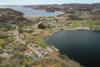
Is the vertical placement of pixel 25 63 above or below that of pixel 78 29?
above

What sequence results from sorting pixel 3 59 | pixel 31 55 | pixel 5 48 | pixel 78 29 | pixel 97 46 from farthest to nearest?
1. pixel 78 29
2. pixel 97 46
3. pixel 5 48
4. pixel 31 55
5. pixel 3 59

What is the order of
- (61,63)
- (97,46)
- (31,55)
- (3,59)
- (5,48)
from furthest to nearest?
(97,46) → (5,48) → (31,55) → (3,59) → (61,63)

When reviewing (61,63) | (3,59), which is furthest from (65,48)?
(3,59)

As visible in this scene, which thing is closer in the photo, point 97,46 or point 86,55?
point 86,55

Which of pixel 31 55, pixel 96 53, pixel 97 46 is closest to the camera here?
pixel 31 55

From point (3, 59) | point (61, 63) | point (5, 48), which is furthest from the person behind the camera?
point (5, 48)

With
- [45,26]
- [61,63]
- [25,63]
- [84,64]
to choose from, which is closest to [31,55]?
[25,63]

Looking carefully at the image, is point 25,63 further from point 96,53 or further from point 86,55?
point 96,53

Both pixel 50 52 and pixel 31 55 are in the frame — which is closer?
pixel 31 55

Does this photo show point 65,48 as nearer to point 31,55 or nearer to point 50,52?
point 50,52
